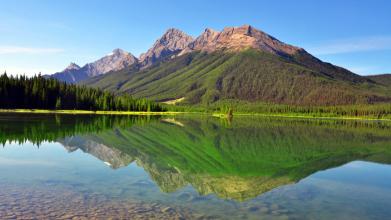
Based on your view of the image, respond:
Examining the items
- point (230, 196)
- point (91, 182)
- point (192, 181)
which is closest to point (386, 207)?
point (230, 196)

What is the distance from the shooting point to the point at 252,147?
6231cm

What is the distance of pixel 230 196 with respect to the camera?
2736cm

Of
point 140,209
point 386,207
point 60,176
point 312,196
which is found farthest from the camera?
point 60,176

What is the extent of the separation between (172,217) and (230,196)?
753 cm

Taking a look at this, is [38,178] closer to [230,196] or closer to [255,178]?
[230,196]

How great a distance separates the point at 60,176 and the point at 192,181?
11434 mm

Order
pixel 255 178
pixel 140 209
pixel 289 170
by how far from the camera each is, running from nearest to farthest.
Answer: pixel 140 209 < pixel 255 178 < pixel 289 170

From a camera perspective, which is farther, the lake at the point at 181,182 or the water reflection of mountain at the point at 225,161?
the water reflection of mountain at the point at 225,161

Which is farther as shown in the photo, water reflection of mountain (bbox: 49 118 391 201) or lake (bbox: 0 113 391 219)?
water reflection of mountain (bbox: 49 118 391 201)

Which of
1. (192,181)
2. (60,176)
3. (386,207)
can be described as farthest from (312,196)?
(60,176)

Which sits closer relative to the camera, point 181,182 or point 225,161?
point 181,182

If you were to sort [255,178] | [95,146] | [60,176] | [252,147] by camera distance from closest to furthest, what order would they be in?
[60,176] → [255,178] → [95,146] → [252,147]

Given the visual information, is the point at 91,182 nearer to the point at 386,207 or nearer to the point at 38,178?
the point at 38,178

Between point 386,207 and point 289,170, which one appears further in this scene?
point 289,170
